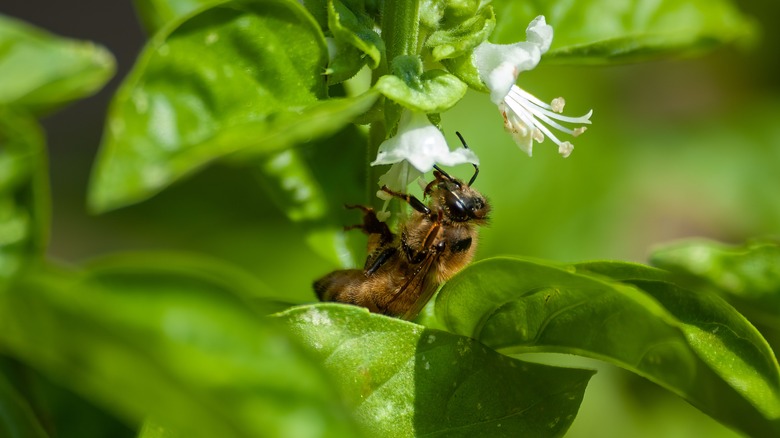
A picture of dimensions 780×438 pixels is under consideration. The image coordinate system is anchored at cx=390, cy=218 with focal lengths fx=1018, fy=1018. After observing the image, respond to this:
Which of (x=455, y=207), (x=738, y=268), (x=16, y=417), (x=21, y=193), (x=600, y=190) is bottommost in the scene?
(x=600, y=190)

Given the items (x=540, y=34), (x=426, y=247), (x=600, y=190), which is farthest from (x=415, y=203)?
(x=600, y=190)

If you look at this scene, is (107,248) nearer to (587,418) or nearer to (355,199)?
(587,418)

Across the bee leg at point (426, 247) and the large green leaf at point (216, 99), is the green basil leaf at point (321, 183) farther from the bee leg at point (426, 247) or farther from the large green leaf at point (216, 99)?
the large green leaf at point (216, 99)

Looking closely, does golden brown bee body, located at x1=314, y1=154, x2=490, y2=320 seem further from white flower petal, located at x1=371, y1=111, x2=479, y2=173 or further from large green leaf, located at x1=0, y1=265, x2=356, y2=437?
large green leaf, located at x1=0, y1=265, x2=356, y2=437

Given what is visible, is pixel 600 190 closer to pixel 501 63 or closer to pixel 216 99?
pixel 501 63

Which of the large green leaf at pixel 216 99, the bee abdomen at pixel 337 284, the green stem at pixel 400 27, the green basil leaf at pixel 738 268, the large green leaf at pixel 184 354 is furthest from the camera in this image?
the bee abdomen at pixel 337 284

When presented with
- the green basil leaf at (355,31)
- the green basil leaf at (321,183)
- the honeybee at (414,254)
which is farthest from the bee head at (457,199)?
the green basil leaf at (355,31)

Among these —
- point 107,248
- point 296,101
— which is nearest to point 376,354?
point 296,101
